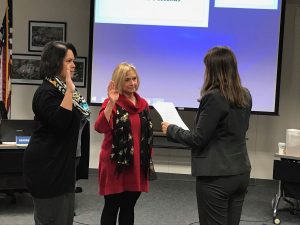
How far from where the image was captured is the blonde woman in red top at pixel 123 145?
2371mm

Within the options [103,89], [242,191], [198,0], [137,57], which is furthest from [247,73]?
[242,191]

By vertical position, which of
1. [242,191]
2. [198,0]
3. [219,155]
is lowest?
[242,191]

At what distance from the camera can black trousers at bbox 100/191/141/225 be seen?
96.7 inches

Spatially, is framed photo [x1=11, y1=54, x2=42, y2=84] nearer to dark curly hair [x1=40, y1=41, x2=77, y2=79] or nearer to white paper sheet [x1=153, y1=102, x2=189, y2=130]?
white paper sheet [x1=153, y1=102, x2=189, y2=130]

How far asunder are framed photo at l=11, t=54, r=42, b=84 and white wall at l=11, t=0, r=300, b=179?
0.08 metres

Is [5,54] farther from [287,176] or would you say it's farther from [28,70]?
[287,176]

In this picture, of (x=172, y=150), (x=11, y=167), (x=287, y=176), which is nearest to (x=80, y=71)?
(x=172, y=150)

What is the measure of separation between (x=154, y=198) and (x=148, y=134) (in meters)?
1.89

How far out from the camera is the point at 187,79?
455 cm

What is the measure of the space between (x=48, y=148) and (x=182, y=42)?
9.82 ft

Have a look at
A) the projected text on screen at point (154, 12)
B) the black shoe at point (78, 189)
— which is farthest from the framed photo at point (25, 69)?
the black shoe at point (78, 189)

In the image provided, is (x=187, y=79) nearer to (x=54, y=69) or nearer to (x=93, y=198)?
(x=93, y=198)

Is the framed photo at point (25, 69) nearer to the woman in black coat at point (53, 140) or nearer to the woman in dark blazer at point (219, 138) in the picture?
the woman in black coat at point (53, 140)

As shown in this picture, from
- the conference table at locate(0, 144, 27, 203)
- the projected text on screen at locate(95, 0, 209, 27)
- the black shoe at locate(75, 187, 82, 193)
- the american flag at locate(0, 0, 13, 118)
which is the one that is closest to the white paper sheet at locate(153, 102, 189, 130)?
the conference table at locate(0, 144, 27, 203)
